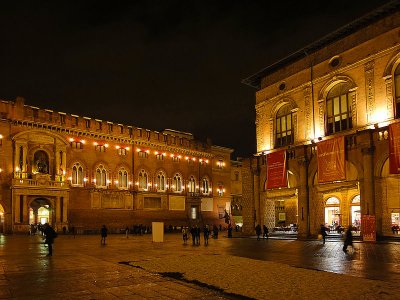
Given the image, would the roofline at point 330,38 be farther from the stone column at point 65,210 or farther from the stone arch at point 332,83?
the stone column at point 65,210

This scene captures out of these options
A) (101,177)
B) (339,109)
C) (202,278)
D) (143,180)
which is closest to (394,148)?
(339,109)

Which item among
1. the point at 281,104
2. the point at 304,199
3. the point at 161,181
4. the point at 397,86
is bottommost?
the point at 304,199

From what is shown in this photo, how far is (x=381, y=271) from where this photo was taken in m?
14.1

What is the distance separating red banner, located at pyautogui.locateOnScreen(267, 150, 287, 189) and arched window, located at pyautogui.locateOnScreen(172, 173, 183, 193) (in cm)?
2680

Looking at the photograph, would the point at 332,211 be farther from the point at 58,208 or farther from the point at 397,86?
the point at 58,208

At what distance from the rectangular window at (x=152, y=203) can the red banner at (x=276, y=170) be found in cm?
2522

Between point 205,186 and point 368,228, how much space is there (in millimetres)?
40108

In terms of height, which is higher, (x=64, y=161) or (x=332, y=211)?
(x=64, y=161)

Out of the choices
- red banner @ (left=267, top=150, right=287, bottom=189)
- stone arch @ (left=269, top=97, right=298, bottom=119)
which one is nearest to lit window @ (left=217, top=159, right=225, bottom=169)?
stone arch @ (left=269, top=97, right=298, bottom=119)

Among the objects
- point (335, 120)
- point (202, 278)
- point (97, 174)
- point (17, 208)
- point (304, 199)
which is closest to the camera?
point (202, 278)

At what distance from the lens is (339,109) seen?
103 ft

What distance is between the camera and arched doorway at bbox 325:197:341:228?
38150 mm

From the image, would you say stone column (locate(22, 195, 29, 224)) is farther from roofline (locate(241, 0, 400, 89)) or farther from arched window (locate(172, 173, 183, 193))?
roofline (locate(241, 0, 400, 89))

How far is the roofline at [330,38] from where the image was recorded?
27589mm
